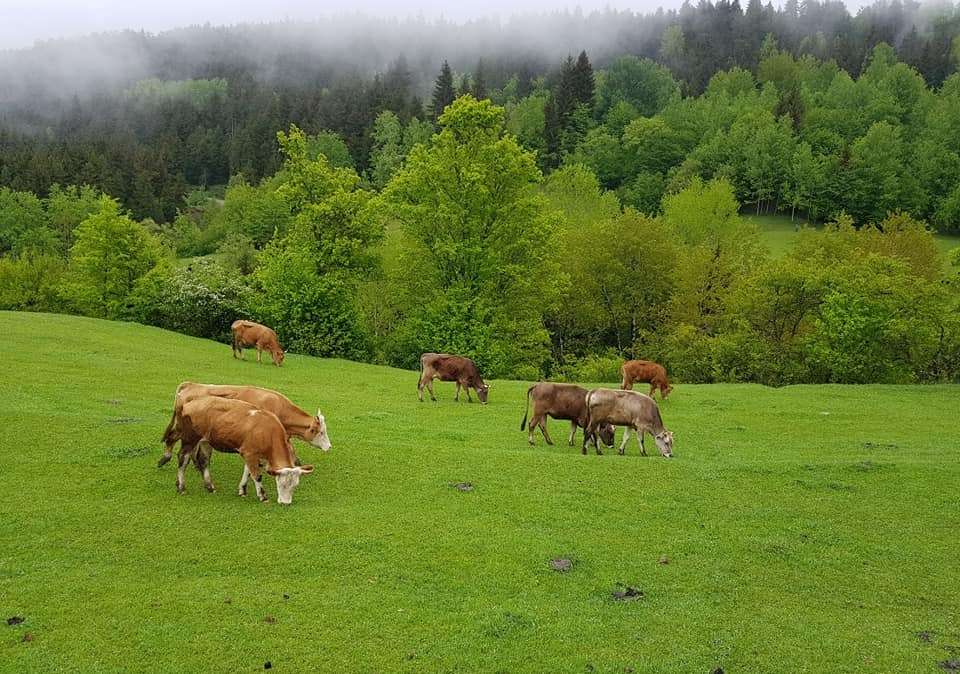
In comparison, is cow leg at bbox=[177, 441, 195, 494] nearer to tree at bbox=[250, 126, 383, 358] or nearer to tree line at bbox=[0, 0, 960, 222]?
tree at bbox=[250, 126, 383, 358]

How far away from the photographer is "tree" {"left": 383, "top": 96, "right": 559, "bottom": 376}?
3634cm

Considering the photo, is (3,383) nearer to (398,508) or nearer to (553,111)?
(398,508)

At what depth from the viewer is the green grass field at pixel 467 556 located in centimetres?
820

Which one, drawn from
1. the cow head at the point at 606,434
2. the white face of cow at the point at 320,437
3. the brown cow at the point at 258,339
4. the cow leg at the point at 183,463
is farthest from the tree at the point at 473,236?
the cow leg at the point at 183,463

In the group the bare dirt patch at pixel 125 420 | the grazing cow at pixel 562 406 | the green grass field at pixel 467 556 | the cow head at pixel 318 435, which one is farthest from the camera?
the grazing cow at pixel 562 406

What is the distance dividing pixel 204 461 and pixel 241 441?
1.04 meters

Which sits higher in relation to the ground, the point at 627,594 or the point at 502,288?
the point at 627,594

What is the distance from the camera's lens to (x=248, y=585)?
9.30m

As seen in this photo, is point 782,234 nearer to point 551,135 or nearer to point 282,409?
point 551,135

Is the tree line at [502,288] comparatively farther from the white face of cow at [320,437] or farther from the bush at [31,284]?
the white face of cow at [320,437]

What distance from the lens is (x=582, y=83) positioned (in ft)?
408

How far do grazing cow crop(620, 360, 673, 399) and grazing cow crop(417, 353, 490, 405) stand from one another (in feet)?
20.2

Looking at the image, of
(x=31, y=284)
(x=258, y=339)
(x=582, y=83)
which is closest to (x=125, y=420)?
(x=258, y=339)

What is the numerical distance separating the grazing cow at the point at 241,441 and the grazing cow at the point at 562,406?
7.34 metres
